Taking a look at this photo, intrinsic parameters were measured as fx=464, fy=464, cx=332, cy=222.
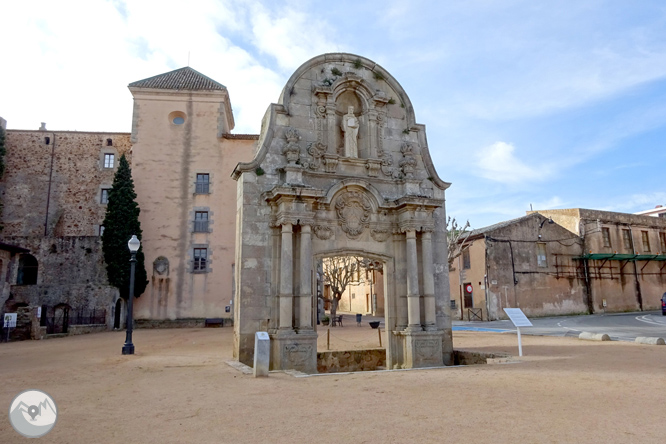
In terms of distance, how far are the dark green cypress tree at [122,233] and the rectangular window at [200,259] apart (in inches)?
110

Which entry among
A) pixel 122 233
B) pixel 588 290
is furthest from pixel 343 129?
pixel 588 290

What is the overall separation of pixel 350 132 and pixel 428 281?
430 centimetres

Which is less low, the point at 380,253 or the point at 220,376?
the point at 380,253

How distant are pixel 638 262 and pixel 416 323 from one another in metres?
A: 29.5

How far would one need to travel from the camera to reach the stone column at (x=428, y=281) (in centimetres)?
1139

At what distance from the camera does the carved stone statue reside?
39.2 feet

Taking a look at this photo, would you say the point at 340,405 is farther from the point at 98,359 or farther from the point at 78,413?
the point at 98,359

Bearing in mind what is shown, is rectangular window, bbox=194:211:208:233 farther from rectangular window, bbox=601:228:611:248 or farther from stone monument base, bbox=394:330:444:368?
rectangular window, bbox=601:228:611:248

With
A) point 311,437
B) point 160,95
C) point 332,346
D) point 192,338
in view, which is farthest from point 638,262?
point 311,437

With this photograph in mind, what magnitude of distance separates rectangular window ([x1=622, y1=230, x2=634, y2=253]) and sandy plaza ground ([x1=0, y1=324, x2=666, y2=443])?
91.7 ft

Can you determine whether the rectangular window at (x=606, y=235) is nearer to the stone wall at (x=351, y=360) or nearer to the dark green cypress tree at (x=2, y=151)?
the stone wall at (x=351, y=360)

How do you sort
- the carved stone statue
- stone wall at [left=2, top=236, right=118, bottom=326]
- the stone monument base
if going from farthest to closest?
stone wall at [left=2, top=236, right=118, bottom=326], the carved stone statue, the stone monument base

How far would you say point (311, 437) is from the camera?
14.2ft

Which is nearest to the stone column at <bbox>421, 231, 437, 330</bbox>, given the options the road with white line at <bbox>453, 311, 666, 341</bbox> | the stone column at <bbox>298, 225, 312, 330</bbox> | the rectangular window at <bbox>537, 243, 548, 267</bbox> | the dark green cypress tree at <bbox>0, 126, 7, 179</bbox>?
the stone column at <bbox>298, 225, 312, 330</bbox>
